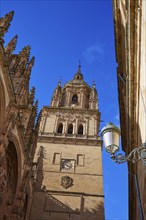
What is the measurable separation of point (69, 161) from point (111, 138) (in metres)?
19.6

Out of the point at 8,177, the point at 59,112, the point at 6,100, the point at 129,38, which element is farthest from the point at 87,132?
the point at 129,38

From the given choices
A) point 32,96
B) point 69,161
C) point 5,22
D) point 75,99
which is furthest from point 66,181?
point 5,22

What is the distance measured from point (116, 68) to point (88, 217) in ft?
41.5

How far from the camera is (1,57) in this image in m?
11.3

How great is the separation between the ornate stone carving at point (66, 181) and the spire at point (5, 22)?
1363 cm

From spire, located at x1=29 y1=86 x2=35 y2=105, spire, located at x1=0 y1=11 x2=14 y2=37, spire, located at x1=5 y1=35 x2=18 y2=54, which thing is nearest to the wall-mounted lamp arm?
spire, located at x1=0 y1=11 x2=14 y2=37

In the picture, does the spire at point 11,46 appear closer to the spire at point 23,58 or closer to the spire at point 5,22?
the spire at point 5,22

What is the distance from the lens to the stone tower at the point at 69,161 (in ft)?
63.3

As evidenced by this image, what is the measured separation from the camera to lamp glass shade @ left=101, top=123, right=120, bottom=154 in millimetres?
3902

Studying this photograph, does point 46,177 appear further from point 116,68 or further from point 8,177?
point 116,68

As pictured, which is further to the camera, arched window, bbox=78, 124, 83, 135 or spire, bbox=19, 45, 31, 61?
arched window, bbox=78, 124, 83, 135

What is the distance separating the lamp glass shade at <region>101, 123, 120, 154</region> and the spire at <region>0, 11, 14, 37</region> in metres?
9.78

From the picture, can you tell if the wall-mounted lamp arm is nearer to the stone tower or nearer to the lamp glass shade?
the lamp glass shade

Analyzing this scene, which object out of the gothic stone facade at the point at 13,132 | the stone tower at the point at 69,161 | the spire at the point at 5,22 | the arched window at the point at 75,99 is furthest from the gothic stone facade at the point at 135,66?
the arched window at the point at 75,99
